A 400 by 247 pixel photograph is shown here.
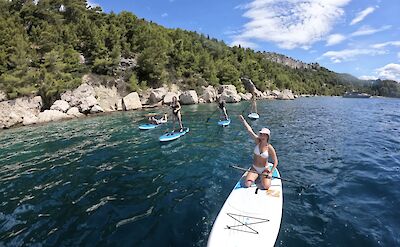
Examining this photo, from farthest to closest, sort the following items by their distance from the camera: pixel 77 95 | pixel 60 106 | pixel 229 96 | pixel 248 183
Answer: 1. pixel 229 96
2. pixel 77 95
3. pixel 60 106
4. pixel 248 183

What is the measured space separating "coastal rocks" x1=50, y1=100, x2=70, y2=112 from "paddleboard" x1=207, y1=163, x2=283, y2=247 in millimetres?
34656

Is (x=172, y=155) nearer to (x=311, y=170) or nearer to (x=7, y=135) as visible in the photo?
(x=311, y=170)

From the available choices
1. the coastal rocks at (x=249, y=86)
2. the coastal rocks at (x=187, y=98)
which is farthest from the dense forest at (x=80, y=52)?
the coastal rocks at (x=187, y=98)

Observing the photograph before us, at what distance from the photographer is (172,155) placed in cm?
1611

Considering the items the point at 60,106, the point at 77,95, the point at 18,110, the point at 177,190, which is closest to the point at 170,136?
the point at 177,190

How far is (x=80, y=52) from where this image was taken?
→ 5272 cm

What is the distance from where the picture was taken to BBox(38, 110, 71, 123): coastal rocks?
33719mm

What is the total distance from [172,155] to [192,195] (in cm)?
607

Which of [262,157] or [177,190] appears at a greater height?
[262,157]

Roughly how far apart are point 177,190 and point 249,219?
14.1ft

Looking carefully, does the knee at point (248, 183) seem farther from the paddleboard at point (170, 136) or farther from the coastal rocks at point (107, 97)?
the coastal rocks at point (107, 97)

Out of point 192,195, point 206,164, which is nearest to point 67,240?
point 192,195

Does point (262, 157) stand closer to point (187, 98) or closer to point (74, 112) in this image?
point (74, 112)

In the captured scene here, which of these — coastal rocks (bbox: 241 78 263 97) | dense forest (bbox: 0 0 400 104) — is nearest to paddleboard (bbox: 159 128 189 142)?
dense forest (bbox: 0 0 400 104)
